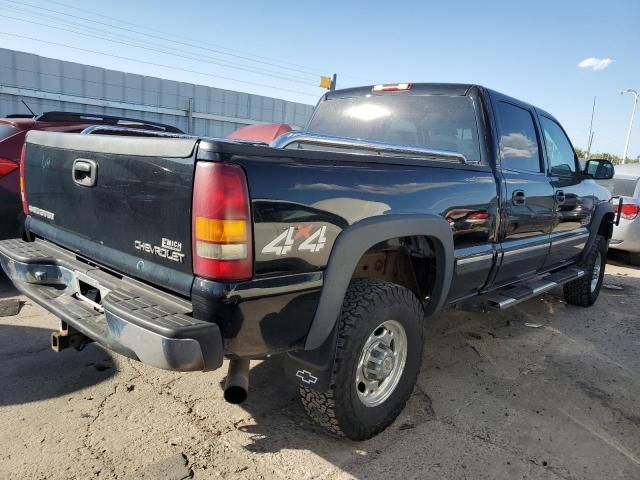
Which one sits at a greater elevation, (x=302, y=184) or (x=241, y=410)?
(x=302, y=184)

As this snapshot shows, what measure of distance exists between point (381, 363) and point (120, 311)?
1.38 metres

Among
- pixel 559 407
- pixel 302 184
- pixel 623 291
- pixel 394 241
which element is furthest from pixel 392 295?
pixel 623 291

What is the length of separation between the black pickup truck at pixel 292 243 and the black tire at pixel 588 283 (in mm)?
2001

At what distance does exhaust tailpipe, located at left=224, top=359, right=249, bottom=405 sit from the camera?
2.15 meters

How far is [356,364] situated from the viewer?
2359 mm

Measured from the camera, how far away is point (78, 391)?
Result: 2883 mm

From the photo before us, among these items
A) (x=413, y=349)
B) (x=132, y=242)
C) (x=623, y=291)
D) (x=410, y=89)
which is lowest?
(x=623, y=291)

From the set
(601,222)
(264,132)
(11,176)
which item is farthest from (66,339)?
(601,222)

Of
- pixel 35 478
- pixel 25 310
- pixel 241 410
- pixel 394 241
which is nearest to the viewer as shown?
pixel 35 478

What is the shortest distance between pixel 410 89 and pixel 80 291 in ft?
8.92

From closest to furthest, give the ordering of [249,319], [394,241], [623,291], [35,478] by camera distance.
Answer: [249,319] → [35,478] → [394,241] → [623,291]

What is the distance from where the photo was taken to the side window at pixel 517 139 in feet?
11.6

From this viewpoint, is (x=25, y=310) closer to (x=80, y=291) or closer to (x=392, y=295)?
(x=80, y=291)

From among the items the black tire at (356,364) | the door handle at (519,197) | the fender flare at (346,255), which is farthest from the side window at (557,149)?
the black tire at (356,364)
